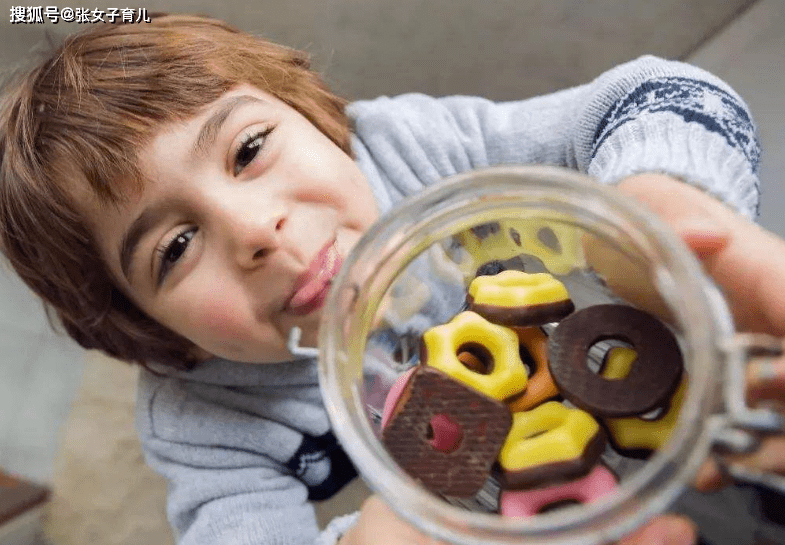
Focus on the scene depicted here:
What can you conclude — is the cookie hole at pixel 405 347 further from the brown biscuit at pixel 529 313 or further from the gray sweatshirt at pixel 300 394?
the gray sweatshirt at pixel 300 394

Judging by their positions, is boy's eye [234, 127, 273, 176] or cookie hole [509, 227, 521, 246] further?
boy's eye [234, 127, 273, 176]

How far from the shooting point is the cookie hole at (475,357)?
27 cm

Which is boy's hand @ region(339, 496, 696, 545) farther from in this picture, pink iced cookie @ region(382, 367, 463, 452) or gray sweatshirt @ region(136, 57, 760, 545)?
gray sweatshirt @ region(136, 57, 760, 545)

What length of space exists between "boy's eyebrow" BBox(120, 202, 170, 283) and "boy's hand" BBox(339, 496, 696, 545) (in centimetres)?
23

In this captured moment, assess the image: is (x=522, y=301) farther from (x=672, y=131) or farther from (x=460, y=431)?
(x=672, y=131)

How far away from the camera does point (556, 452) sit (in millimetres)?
228

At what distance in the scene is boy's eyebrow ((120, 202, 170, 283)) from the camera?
1.45ft

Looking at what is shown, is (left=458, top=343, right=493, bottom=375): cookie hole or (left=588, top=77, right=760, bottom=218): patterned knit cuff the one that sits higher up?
(left=588, top=77, right=760, bottom=218): patterned knit cuff

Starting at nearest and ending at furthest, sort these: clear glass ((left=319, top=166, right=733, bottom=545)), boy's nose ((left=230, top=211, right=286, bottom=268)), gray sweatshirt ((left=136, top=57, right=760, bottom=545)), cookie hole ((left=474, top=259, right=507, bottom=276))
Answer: clear glass ((left=319, top=166, right=733, bottom=545)), cookie hole ((left=474, top=259, right=507, bottom=276)), boy's nose ((left=230, top=211, right=286, bottom=268)), gray sweatshirt ((left=136, top=57, right=760, bottom=545))

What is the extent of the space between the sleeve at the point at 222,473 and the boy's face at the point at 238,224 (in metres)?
0.14

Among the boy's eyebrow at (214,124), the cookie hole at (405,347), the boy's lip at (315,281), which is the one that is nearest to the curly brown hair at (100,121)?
the boy's eyebrow at (214,124)

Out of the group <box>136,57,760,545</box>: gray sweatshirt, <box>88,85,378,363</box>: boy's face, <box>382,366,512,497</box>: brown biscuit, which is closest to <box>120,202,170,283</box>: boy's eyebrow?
<box>88,85,378,363</box>: boy's face

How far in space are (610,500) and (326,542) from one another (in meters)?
0.32

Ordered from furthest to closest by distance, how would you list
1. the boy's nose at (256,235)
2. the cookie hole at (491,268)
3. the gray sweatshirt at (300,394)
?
the gray sweatshirt at (300,394) < the boy's nose at (256,235) < the cookie hole at (491,268)
